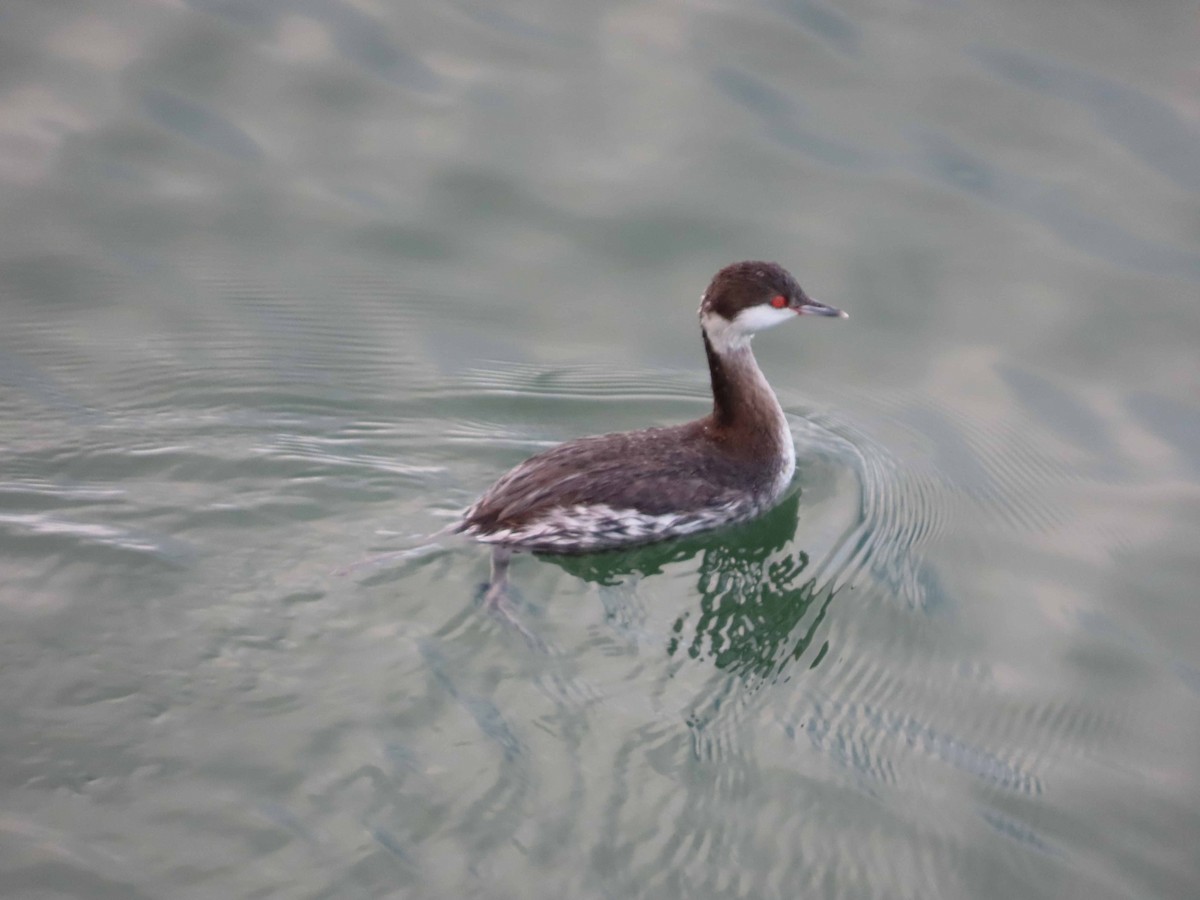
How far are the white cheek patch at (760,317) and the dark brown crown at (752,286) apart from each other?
0.09 feet

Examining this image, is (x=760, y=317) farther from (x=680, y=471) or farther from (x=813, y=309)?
(x=680, y=471)

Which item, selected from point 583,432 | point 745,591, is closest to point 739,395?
point 583,432

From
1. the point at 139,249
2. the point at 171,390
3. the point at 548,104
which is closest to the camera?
the point at 171,390

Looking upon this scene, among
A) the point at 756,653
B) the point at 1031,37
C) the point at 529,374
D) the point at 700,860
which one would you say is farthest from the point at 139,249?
the point at 1031,37

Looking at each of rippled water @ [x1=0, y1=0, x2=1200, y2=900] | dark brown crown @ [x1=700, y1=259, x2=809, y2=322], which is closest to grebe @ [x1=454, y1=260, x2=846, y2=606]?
dark brown crown @ [x1=700, y1=259, x2=809, y2=322]

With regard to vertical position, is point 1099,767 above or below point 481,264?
below

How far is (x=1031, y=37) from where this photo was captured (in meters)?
9.87

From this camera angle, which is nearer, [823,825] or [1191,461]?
[823,825]

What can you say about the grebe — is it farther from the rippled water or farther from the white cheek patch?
the rippled water

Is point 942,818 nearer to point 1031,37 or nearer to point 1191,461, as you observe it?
point 1191,461

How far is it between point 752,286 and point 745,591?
5.22 ft

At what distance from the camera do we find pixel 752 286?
7.18m

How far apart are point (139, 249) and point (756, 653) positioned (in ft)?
15.8

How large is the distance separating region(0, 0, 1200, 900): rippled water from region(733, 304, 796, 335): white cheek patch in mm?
858
